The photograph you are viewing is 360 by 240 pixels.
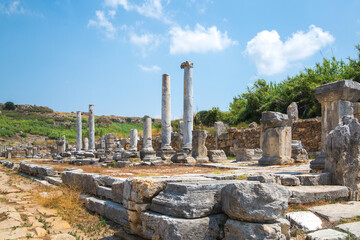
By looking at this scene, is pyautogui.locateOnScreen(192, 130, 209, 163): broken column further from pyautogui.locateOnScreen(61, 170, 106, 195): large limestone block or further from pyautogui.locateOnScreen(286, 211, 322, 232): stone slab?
pyautogui.locateOnScreen(286, 211, 322, 232): stone slab

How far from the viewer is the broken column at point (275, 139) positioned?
9.98m

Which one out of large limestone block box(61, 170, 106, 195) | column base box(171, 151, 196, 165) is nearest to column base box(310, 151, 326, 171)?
large limestone block box(61, 170, 106, 195)

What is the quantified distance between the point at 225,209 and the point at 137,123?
7840 centimetres

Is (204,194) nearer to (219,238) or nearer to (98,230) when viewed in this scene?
(219,238)

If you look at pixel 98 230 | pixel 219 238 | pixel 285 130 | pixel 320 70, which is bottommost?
pixel 98 230

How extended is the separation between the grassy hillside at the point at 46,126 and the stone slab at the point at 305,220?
40.3m

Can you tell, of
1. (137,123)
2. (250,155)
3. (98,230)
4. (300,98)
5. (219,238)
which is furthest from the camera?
(137,123)

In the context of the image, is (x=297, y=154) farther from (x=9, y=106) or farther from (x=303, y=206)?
(x=9, y=106)

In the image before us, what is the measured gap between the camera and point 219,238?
3355 millimetres

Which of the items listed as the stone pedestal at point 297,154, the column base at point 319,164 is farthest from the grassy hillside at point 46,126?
the column base at point 319,164

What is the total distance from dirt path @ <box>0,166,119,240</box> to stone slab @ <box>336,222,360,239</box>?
3.07m

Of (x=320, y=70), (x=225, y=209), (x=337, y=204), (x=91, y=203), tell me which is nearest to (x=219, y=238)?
(x=225, y=209)

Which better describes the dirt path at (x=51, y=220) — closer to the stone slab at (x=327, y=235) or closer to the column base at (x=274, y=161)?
the stone slab at (x=327, y=235)

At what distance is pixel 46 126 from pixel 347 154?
219 ft
